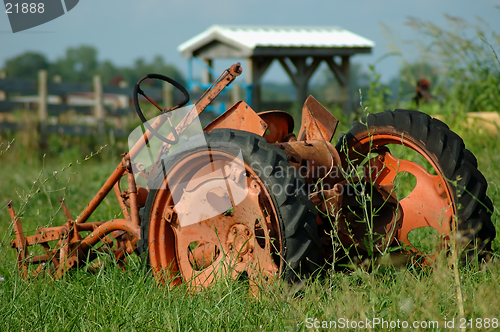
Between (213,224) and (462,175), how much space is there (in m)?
1.30

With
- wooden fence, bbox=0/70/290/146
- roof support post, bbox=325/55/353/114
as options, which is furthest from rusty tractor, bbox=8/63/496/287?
roof support post, bbox=325/55/353/114

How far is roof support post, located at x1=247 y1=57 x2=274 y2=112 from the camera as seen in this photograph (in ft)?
43.4

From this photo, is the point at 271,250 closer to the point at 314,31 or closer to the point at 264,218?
the point at 264,218

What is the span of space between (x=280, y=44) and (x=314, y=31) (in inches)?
128

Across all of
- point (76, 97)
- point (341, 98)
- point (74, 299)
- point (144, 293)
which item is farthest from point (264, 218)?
point (76, 97)

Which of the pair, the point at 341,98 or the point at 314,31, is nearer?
the point at 341,98

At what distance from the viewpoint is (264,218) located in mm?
2238

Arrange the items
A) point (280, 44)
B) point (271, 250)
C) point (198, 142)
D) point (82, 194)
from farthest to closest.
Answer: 1. point (280, 44)
2. point (82, 194)
3. point (198, 142)
4. point (271, 250)

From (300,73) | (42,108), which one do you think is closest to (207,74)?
(300,73)

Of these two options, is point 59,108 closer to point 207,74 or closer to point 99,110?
point 99,110

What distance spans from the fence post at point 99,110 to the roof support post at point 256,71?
412 cm

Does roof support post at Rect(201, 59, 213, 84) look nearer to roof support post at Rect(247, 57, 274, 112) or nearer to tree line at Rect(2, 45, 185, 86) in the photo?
roof support post at Rect(247, 57, 274, 112)

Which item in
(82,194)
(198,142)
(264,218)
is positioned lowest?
(82,194)

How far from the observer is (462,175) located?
2297mm
